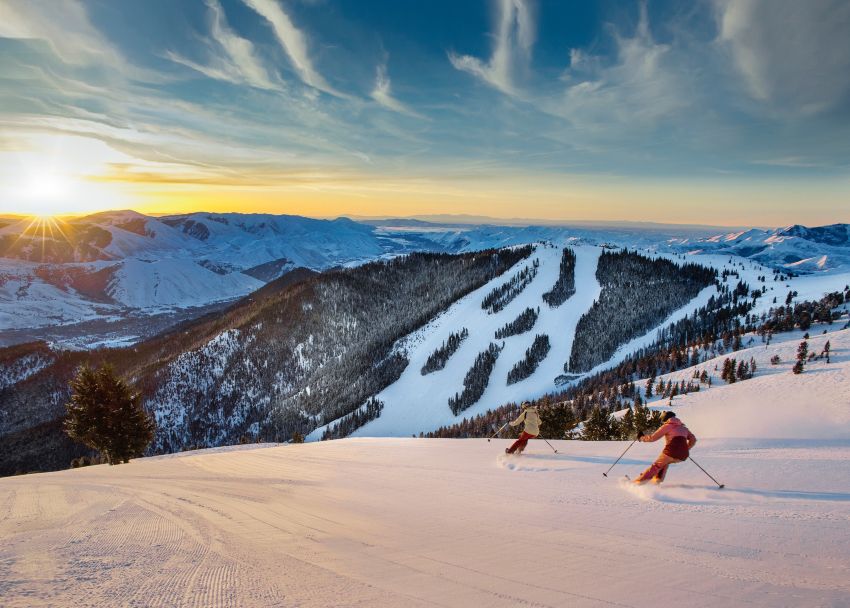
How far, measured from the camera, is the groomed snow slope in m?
5.01

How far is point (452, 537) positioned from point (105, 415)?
130 feet

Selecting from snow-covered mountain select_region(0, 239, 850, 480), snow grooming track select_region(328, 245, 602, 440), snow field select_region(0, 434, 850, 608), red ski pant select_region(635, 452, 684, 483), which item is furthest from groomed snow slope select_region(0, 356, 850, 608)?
snow-covered mountain select_region(0, 239, 850, 480)

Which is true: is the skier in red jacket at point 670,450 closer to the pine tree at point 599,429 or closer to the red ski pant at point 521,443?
the red ski pant at point 521,443

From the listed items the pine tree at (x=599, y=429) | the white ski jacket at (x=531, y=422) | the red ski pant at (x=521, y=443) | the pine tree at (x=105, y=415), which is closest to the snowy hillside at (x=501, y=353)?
the pine tree at (x=599, y=429)

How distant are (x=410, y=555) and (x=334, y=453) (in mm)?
12901

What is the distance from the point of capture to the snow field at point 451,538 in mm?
5004

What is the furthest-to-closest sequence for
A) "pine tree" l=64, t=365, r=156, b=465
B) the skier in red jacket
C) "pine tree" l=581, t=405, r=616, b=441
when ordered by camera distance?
"pine tree" l=581, t=405, r=616, b=441 < "pine tree" l=64, t=365, r=156, b=465 < the skier in red jacket

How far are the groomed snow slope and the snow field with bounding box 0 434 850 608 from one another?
0.12ft

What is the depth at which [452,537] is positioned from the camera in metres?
7.48

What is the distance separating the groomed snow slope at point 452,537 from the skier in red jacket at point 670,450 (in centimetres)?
39

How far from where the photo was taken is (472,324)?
19112 centimetres

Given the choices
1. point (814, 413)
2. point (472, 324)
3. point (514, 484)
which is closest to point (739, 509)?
point (514, 484)

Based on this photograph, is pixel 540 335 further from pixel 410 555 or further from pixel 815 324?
pixel 410 555

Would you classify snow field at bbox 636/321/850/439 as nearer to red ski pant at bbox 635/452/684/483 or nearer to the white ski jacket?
the white ski jacket
